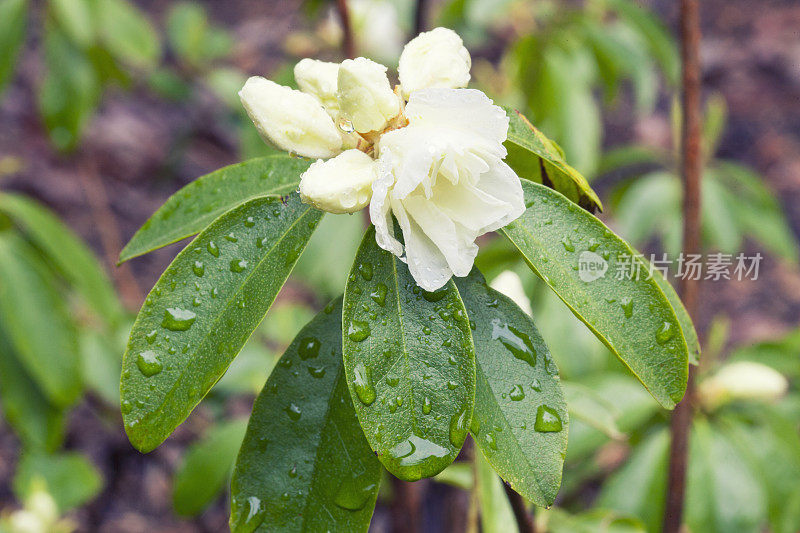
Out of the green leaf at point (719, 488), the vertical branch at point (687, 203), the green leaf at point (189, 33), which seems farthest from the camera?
the green leaf at point (189, 33)

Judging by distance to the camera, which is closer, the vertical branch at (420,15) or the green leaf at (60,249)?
the vertical branch at (420,15)

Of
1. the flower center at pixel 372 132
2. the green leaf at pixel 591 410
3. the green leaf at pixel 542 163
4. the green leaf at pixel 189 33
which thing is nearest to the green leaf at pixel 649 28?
the green leaf at pixel 591 410

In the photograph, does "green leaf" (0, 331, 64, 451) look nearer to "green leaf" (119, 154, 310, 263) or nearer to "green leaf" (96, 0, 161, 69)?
"green leaf" (96, 0, 161, 69)

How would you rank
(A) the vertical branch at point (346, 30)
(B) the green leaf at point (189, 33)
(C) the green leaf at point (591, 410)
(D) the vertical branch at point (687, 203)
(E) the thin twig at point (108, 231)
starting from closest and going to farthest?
(C) the green leaf at point (591, 410), (D) the vertical branch at point (687, 203), (A) the vertical branch at point (346, 30), (E) the thin twig at point (108, 231), (B) the green leaf at point (189, 33)

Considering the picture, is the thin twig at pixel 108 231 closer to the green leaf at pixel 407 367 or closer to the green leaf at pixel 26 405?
the green leaf at pixel 26 405

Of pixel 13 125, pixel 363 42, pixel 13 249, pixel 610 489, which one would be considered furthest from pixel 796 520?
pixel 13 125

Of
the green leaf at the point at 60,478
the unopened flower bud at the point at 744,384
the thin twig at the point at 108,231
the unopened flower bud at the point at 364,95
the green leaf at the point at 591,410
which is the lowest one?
the green leaf at the point at 60,478
